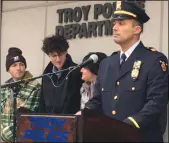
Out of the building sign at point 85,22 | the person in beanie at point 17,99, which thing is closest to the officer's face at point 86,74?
the person in beanie at point 17,99

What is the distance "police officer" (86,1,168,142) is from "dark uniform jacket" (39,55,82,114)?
3.76ft

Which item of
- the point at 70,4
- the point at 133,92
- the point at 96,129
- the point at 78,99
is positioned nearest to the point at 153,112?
the point at 133,92

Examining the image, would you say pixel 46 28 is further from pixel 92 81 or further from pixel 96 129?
pixel 96 129

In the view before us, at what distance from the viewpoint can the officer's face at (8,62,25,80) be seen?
5427mm

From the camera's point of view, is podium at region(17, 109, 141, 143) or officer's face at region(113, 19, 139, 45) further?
officer's face at region(113, 19, 139, 45)

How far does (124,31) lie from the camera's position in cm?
363

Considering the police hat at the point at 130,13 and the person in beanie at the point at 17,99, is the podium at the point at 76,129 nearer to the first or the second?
the police hat at the point at 130,13

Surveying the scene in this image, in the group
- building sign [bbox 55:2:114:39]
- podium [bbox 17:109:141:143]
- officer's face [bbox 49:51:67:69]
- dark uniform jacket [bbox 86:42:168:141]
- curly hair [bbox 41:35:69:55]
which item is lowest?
podium [bbox 17:109:141:143]

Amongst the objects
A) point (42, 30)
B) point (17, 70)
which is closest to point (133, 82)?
point (17, 70)

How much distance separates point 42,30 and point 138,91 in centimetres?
335

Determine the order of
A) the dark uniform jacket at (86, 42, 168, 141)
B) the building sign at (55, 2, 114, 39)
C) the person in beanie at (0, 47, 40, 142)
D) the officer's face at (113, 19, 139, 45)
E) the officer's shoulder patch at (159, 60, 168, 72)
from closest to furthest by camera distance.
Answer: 1. the dark uniform jacket at (86, 42, 168, 141)
2. the officer's shoulder patch at (159, 60, 168, 72)
3. the officer's face at (113, 19, 139, 45)
4. the person in beanie at (0, 47, 40, 142)
5. the building sign at (55, 2, 114, 39)

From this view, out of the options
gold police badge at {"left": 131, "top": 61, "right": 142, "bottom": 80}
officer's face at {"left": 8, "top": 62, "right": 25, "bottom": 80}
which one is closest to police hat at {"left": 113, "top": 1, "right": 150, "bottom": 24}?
gold police badge at {"left": 131, "top": 61, "right": 142, "bottom": 80}

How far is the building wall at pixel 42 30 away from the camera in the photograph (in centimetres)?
539

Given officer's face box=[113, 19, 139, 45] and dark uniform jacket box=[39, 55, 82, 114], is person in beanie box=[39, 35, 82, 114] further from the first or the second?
officer's face box=[113, 19, 139, 45]
